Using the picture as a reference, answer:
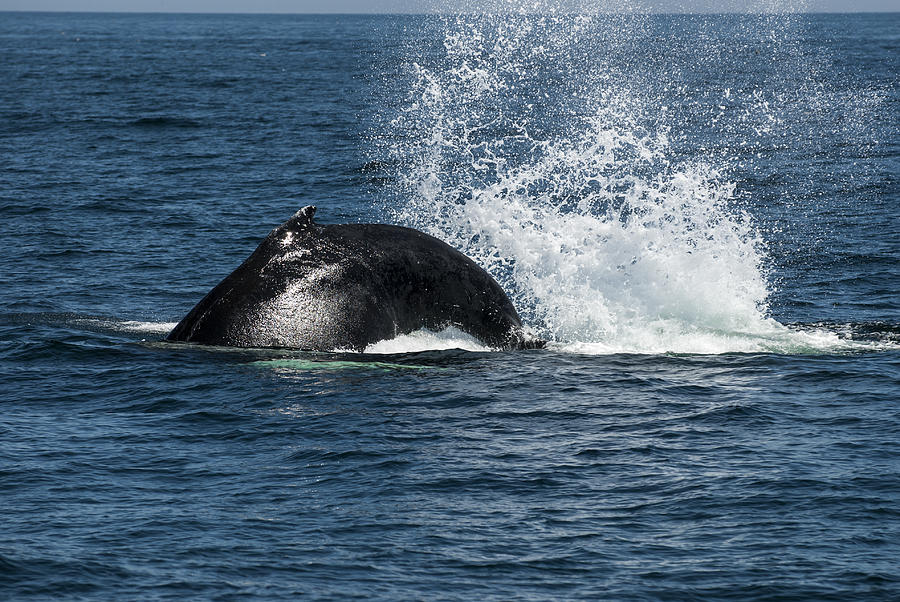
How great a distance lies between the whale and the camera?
1479cm

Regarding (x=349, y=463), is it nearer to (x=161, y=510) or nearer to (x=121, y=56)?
(x=161, y=510)

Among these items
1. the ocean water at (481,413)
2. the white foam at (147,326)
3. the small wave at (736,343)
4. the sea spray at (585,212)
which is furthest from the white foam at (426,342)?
the white foam at (147,326)

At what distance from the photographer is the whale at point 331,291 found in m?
14.8

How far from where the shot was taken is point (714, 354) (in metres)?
16.8

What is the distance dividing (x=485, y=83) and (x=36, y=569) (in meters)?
66.6

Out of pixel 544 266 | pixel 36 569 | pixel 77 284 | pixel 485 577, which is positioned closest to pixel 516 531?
pixel 485 577

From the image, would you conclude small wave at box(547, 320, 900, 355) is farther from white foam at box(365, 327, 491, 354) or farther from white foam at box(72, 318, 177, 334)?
white foam at box(72, 318, 177, 334)

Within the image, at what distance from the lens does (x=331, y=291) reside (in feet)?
48.5

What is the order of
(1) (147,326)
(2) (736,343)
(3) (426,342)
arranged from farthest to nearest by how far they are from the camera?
(1) (147,326)
(2) (736,343)
(3) (426,342)

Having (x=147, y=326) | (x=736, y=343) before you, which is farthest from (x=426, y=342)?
(x=147, y=326)

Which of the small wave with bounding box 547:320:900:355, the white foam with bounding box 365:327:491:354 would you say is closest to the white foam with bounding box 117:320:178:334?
the white foam with bounding box 365:327:491:354

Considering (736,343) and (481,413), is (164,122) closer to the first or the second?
(736,343)

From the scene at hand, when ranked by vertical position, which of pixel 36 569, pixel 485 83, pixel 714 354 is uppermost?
pixel 485 83

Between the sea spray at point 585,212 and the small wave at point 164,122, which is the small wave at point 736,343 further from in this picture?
the small wave at point 164,122
